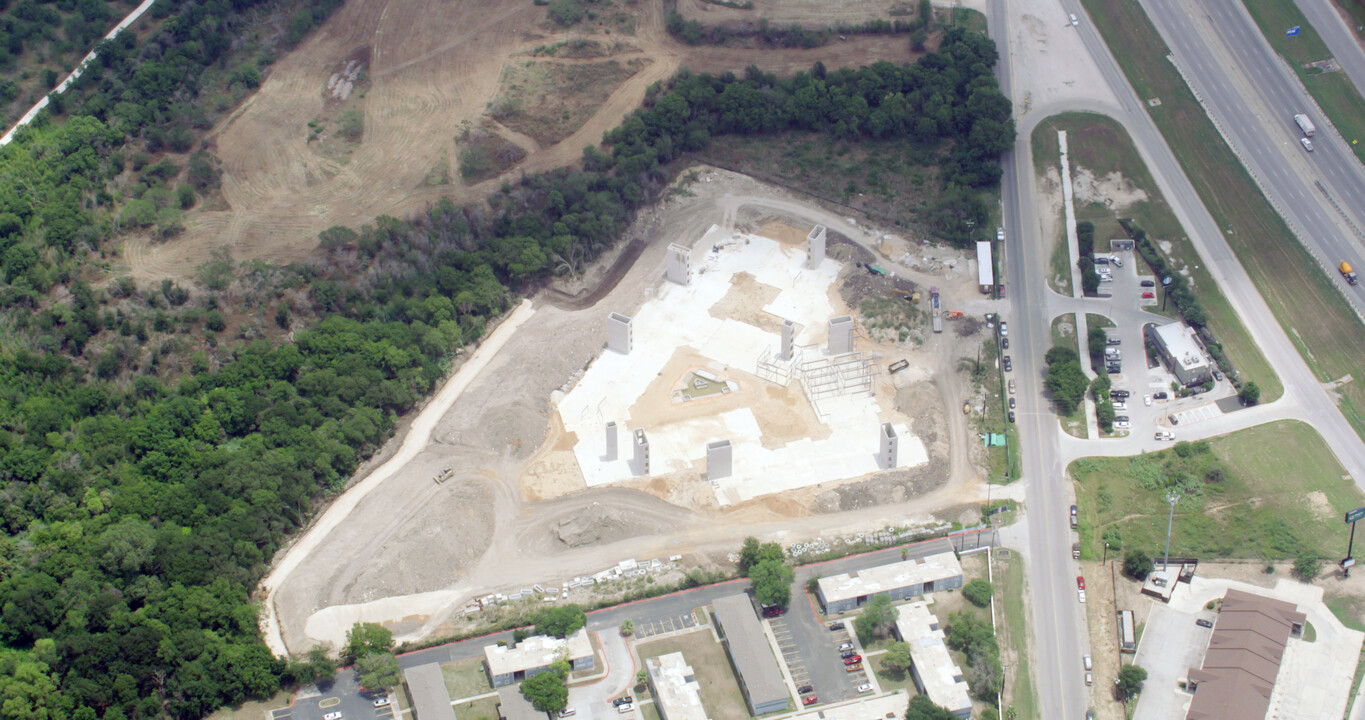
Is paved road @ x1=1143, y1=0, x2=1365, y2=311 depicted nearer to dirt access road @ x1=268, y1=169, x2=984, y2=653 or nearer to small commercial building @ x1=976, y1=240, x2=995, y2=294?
small commercial building @ x1=976, y1=240, x2=995, y2=294

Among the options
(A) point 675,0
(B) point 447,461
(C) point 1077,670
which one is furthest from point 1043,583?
(A) point 675,0

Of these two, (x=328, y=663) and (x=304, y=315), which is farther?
(x=304, y=315)

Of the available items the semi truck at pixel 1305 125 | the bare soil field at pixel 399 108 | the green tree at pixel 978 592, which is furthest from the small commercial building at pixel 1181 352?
the bare soil field at pixel 399 108

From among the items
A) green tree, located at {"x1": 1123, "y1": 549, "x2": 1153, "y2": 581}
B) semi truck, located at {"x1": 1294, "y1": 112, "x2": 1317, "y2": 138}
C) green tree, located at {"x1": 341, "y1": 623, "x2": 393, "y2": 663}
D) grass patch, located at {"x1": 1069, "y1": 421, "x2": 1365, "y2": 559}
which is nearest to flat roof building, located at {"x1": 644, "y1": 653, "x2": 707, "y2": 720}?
green tree, located at {"x1": 341, "y1": 623, "x2": 393, "y2": 663}

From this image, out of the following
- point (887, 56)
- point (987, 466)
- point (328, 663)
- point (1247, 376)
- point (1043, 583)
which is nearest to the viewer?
point (328, 663)

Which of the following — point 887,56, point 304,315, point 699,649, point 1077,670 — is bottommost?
point 1077,670

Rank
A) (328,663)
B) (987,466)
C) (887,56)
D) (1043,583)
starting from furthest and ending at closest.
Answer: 1. (887,56)
2. (987,466)
3. (1043,583)
4. (328,663)

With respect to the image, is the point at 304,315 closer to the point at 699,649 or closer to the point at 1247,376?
the point at 699,649

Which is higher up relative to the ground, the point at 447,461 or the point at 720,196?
the point at 720,196
